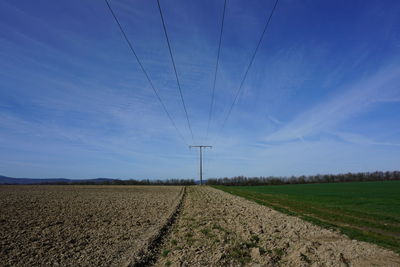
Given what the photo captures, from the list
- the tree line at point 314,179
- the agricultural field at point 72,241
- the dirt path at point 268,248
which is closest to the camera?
the dirt path at point 268,248

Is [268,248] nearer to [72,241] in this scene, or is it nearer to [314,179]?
[72,241]

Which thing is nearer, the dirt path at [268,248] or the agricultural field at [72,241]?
the dirt path at [268,248]

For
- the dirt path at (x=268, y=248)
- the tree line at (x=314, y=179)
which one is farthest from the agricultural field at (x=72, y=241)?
the tree line at (x=314, y=179)

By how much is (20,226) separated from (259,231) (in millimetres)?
12811

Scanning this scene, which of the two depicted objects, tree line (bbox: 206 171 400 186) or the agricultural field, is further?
tree line (bbox: 206 171 400 186)

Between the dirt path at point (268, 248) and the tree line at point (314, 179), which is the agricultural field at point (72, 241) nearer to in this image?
the dirt path at point (268, 248)

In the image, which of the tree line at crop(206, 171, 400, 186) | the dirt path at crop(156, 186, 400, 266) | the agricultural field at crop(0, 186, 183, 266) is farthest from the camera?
the tree line at crop(206, 171, 400, 186)

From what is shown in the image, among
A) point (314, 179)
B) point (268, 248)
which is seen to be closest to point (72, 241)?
point (268, 248)

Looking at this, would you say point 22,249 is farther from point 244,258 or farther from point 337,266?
point 337,266

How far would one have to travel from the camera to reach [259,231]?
12.3 metres

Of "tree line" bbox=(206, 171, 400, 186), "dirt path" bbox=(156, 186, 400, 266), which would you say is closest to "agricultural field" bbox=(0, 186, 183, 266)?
"dirt path" bbox=(156, 186, 400, 266)

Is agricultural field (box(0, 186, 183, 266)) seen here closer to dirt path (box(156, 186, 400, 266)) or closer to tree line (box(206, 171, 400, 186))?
dirt path (box(156, 186, 400, 266))

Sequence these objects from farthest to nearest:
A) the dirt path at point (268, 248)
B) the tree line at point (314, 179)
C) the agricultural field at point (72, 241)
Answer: the tree line at point (314, 179) < the agricultural field at point (72, 241) < the dirt path at point (268, 248)

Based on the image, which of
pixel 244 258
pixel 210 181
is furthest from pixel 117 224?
pixel 210 181
